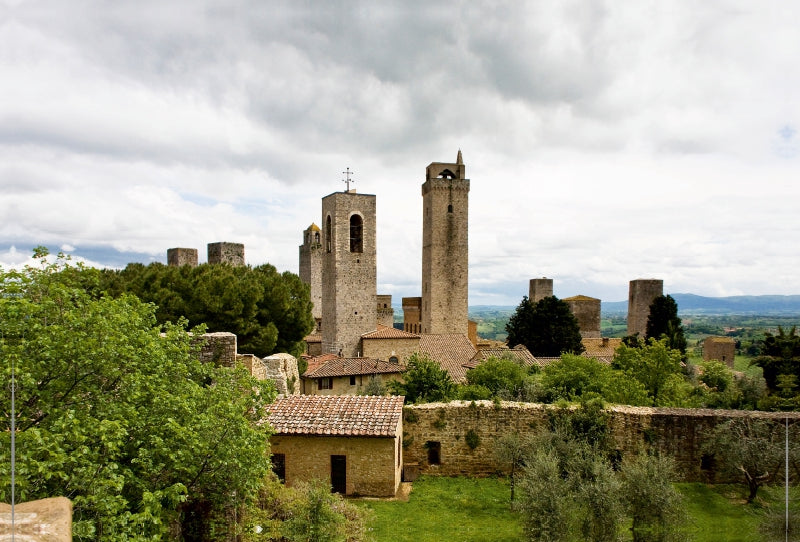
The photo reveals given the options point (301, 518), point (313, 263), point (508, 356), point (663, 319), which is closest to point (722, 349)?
point (663, 319)

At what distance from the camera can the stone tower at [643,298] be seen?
48281 millimetres

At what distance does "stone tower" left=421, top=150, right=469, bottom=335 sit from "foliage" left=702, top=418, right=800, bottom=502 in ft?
107

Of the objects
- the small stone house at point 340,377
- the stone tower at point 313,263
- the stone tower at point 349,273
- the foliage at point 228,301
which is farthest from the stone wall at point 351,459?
the stone tower at point 313,263

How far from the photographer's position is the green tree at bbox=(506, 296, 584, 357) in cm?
3772

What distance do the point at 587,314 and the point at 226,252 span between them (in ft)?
118

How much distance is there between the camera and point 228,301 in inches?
854

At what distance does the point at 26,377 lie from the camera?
5359 mm

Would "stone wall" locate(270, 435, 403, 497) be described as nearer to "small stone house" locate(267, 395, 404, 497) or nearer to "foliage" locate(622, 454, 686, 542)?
"small stone house" locate(267, 395, 404, 497)

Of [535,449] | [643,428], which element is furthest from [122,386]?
[643,428]

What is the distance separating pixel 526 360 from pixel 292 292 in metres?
14.1

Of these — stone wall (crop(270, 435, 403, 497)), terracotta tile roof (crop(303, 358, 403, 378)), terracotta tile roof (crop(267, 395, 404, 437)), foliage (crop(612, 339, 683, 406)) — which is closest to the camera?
terracotta tile roof (crop(267, 395, 404, 437))

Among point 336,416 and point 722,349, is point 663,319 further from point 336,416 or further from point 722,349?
point 336,416

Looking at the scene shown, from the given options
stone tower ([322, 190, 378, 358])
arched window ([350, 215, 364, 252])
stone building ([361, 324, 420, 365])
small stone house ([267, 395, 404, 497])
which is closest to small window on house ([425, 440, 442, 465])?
small stone house ([267, 395, 404, 497])

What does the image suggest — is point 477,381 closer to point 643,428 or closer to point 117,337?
point 643,428
